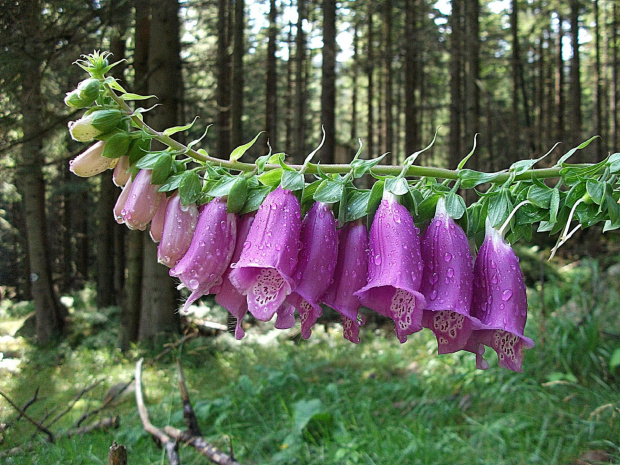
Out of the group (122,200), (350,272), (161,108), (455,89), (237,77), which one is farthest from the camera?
(455,89)

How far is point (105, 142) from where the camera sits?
1.17 metres

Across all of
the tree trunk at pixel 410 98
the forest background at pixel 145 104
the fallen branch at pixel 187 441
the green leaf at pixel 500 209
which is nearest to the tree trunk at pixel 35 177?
the forest background at pixel 145 104

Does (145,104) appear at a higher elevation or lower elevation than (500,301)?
higher

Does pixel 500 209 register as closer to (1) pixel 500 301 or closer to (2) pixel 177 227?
(1) pixel 500 301

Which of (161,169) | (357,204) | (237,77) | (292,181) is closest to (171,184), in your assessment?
(161,169)

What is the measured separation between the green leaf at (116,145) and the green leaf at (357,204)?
54 centimetres

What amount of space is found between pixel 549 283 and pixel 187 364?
7.72 m

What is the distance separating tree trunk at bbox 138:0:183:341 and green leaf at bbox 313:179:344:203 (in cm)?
675

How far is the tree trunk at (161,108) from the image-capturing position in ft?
25.1

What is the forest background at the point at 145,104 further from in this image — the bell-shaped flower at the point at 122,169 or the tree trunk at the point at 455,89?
the bell-shaped flower at the point at 122,169

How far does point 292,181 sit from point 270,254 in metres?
0.17

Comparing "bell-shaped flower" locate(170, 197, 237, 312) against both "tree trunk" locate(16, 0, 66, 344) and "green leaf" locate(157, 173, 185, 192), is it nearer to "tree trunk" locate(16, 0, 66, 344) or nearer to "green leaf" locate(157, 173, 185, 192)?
"green leaf" locate(157, 173, 185, 192)

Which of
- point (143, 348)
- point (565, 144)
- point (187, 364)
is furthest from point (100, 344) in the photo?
point (565, 144)

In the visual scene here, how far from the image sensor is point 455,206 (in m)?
1.14
